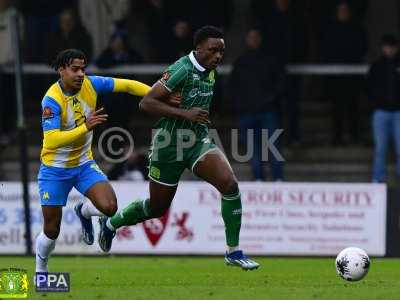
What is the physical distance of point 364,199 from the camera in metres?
17.2

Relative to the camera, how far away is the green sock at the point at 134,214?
12.4m

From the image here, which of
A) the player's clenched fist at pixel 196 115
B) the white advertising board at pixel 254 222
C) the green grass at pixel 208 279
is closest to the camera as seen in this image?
the green grass at pixel 208 279

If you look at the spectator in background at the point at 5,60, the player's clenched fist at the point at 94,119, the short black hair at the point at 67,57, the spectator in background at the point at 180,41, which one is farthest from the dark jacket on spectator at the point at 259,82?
the player's clenched fist at the point at 94,119

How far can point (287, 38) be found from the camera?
19.4m

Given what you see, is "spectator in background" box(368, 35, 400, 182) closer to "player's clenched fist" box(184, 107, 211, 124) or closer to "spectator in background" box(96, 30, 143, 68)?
"spectator in background" box(96, 30, 143, 68)

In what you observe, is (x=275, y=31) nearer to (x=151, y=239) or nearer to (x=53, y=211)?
(x=151, y=239)

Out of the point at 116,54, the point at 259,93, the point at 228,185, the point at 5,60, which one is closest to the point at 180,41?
the point at 116,54

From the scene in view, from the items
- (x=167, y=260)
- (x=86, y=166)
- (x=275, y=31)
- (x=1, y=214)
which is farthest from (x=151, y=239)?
(x=86, y=166)

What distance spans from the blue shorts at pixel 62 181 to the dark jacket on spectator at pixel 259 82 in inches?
275

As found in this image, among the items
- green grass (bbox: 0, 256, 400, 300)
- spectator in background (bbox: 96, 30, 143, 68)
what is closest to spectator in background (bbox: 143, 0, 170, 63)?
spectator in background (bbox: 96, 30, 143, 68)

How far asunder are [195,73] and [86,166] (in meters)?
1.42

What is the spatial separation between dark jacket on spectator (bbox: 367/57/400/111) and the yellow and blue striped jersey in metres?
7.48

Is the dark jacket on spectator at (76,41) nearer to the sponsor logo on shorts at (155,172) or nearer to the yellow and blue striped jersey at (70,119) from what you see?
the yellow and blue striped jersey at (70,119)

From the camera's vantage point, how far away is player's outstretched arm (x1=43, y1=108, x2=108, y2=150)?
11329 mm
